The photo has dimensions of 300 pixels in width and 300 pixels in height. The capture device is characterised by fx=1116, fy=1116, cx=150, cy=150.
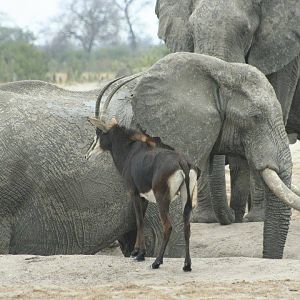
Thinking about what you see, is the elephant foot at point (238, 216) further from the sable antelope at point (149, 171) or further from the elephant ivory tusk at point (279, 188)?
the sable antelope at point (149, 171)

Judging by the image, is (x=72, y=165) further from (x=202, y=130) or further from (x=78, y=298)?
(x=78, y=298)

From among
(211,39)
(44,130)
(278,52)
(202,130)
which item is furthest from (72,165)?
(278,52)

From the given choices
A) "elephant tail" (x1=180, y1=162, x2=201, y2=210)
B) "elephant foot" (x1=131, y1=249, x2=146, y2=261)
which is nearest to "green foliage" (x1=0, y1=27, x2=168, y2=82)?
"elephant foot" (x1=131, y1=249, x2=146, y2=261)

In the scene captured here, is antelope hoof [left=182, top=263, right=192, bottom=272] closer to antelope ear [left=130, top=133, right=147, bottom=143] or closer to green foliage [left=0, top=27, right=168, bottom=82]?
antelope ear [left=130, top=133, right=147, bottom=143]

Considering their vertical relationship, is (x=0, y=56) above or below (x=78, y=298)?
above

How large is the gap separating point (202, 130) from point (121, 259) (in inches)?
39.3

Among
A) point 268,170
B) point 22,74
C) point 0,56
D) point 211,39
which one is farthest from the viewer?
point 0,56

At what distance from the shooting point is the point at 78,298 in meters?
4.32

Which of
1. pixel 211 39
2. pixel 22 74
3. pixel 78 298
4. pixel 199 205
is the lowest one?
pixel 78 298

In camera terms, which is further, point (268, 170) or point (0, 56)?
point (0, 56)

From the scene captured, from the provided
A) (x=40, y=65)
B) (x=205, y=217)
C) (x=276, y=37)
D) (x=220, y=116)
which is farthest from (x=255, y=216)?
(x=40, y=65)

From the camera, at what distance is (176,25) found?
845 centimetres

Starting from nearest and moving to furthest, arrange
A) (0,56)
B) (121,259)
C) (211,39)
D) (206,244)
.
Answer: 1. (121,259)
2. (206,244)
3. (211,39)
4. (0,56)

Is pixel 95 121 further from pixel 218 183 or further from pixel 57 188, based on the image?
pixel 218 183
